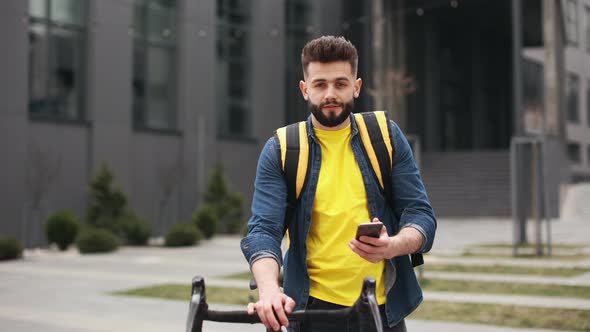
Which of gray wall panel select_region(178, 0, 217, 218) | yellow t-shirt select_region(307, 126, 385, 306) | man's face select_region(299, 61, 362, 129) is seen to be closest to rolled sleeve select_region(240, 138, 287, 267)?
yellow t-shirt select_region(307, 126, 385, 306)

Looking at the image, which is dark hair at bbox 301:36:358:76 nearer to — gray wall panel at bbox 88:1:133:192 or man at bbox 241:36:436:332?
man at bbox 241:36:436:332

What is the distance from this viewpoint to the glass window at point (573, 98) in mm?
45438

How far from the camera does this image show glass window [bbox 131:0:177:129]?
25.2 m

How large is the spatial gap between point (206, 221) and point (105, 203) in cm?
304

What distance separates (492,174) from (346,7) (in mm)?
9606

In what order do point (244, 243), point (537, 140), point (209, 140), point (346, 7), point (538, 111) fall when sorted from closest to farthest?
point (244, 243) < point (537, 140) < point (209, 140) < point (346, 7) < point (538, 111)

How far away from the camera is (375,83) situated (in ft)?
111

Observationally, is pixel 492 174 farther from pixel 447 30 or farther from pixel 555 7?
pixel 447 30

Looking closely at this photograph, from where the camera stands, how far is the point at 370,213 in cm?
267

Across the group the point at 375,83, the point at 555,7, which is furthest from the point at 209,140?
the point at 555,7

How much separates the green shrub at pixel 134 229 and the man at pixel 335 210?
1921 centimetres

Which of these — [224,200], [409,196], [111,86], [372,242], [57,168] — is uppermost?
[111,86]

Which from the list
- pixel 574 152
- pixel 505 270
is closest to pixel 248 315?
pixel 505 270

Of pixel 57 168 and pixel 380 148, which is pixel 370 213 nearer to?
pixel 380 148
